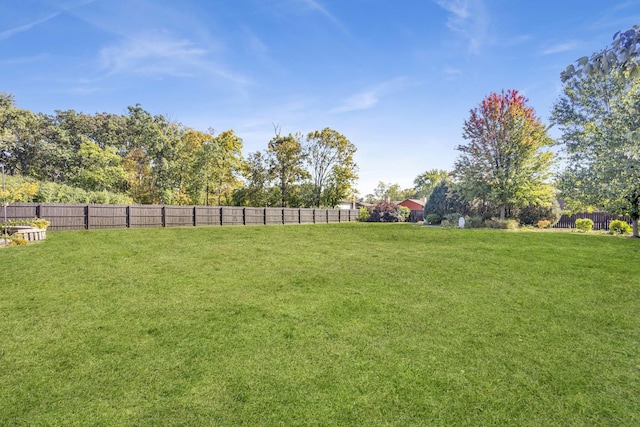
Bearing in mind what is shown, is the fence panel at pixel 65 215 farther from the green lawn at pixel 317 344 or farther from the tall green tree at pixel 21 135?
the tall green tree at pixel 21 135

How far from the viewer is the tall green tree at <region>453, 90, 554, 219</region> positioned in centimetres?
1700

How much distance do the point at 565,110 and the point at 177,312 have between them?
1852 cm

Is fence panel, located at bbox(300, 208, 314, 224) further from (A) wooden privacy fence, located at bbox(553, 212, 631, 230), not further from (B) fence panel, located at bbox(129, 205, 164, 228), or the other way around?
(A) wooden privacy fence, located at bbox(553, 212, 631, 230)

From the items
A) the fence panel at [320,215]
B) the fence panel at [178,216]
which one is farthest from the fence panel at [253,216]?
the fence panel at [320,215]

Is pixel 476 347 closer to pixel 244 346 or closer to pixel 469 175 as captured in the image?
pixel 244 346

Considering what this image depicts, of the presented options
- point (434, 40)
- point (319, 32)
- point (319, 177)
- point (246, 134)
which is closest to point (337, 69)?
point (319, 32)

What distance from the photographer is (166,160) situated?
2831cm

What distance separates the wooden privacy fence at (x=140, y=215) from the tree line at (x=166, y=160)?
9023 mm

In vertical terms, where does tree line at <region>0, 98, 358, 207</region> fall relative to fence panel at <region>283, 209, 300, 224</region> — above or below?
above

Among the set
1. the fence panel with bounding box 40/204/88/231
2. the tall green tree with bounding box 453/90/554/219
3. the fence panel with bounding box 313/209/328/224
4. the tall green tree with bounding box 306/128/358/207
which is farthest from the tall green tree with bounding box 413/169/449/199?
the fence panel with bounding box 40/204/88/231

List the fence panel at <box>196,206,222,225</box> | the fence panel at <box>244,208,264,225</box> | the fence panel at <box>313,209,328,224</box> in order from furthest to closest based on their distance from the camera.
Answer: the fence panel at <box>313,209,328,224</box>, the fence panel at <box>244,208,264,225</box>, the fence panel at <box>196,206,222,225</box>

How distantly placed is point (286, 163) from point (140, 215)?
1974cm

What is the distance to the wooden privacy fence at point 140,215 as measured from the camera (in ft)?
41.5

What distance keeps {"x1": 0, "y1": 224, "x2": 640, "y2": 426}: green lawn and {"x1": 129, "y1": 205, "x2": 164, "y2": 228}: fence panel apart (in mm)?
8573
